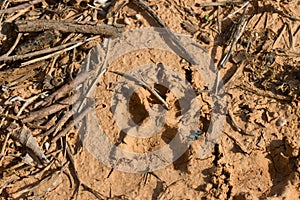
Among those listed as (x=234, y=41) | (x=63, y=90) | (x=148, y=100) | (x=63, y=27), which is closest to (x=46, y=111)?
(x=63, y=90)

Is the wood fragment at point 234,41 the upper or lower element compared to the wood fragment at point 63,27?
lower

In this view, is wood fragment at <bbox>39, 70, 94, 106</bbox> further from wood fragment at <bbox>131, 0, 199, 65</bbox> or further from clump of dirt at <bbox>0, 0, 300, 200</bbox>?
wood fragment at <bbox>131, 0, 199, 65</bbox>

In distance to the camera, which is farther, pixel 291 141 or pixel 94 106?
pixel 94 106

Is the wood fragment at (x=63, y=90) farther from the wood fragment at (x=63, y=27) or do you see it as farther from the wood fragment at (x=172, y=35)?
the wood fragment at (x=172, y=35)

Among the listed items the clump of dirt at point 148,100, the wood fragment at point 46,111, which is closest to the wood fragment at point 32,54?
the clump of dirt at point 148,100

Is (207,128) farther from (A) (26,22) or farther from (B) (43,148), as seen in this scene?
(A) (26,22)

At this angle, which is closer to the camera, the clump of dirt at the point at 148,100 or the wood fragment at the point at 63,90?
the clump of dirt at the point at 148,100

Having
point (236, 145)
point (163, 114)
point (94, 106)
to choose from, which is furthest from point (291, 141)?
point (94, 106)

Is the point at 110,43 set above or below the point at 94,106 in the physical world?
above

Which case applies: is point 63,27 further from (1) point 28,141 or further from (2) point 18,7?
(1) point 28,141
